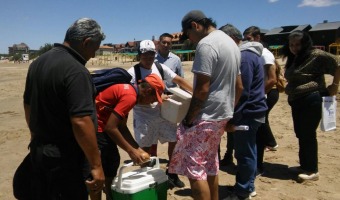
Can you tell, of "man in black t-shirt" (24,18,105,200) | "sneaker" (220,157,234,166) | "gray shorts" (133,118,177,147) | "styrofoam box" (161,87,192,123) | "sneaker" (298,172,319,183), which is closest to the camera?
"man in black t-shirt" (24,18,105,200)

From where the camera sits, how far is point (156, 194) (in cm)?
272

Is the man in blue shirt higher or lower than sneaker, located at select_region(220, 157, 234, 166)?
higher

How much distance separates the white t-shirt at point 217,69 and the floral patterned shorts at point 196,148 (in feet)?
0.29

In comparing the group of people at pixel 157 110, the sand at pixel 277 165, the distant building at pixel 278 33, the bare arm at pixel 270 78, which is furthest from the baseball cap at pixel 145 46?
the distant building at pixel 278 33

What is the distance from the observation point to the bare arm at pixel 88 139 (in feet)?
6.61

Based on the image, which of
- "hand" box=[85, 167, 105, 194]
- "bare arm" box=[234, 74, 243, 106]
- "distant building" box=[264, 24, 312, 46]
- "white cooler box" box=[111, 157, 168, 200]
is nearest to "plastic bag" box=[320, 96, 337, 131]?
"bare arm" box=[234, 74, 243, 106]

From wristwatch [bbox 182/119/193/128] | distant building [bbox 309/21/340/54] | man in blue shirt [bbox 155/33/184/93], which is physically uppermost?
distant building [bbox 309/21/340/54]

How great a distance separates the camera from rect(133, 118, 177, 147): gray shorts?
12.9 ft

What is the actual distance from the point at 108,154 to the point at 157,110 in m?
1.04

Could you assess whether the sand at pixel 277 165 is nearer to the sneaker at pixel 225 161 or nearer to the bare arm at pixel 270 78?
the sneaker at pixel 225 161

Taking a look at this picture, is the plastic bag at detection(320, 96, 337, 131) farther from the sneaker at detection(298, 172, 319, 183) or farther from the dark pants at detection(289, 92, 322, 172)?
the sneaker at detection(298, 172, 319, 183)

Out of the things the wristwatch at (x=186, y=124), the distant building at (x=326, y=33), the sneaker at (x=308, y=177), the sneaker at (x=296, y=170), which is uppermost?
the distant building at (x=326, y=33)

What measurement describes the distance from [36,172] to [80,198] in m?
0.34

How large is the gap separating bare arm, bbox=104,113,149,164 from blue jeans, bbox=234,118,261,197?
1.19 m
